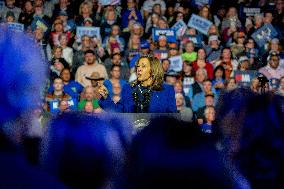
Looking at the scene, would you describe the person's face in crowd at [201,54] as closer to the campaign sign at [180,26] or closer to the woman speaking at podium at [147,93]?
the campaign sign at [180,26]

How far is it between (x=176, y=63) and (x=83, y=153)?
9.28 metres

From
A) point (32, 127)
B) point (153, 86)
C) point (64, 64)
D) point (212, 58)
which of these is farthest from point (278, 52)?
point (32, 127)

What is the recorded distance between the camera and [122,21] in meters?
11.8

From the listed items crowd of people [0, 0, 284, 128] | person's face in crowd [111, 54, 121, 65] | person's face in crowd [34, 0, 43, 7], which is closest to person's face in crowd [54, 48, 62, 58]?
crowd of people [0, 0, 284, 128]

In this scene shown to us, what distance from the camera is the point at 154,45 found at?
1111 cm

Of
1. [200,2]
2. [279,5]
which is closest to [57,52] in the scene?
[200,2]

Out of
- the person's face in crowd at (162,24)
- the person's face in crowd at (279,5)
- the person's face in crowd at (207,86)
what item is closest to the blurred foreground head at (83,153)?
the person's face in crowd at (207,86)

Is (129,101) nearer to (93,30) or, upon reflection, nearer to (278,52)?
(93,30)

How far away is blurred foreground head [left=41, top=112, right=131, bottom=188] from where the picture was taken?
151 cm

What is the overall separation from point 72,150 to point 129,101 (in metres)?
3.81

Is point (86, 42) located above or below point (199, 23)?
below

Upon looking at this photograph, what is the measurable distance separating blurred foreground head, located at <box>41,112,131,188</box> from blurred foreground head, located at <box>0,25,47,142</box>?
0.09 meters

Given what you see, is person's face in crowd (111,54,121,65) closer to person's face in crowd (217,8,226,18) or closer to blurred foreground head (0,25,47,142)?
person's face in crowd (217,8,226,18)

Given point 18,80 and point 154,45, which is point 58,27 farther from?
point 18,80
